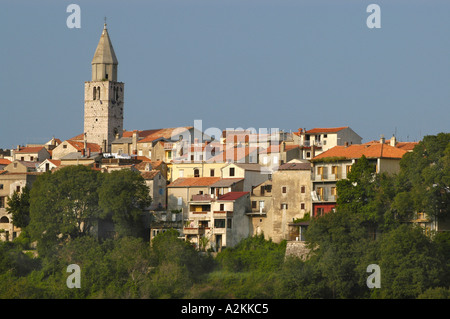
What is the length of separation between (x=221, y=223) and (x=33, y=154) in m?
30.6

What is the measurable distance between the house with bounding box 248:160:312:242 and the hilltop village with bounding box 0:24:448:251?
6 centimetres

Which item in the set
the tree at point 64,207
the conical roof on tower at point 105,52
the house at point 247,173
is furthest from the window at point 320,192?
the conical roof on tower at point 105,52

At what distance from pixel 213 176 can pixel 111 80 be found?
26685mm

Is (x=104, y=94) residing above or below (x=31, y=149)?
above

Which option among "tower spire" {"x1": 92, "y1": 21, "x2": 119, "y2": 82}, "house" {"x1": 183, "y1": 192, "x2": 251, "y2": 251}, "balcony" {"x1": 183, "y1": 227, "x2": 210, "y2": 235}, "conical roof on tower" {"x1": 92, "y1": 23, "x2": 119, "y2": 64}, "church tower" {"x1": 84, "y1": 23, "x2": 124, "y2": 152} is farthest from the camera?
"tower spire" {"x1": 92, "y1": 21, "x2": 119, "y2": 82}

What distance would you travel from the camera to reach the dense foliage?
69.3 m

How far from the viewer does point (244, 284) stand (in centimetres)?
7288

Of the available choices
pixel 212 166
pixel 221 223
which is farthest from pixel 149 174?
pixel 221 223

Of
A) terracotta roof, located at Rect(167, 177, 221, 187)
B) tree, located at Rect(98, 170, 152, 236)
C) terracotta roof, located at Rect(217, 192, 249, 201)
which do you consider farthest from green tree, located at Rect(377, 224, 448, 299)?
tree, located at Rect(98, 170, 152, 236)

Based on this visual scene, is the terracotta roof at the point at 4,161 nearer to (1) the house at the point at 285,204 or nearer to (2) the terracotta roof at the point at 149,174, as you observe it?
(2) the terracotta roof at the point at 149,174

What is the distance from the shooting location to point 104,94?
111 meters

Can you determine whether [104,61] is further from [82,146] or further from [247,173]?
[247,173]

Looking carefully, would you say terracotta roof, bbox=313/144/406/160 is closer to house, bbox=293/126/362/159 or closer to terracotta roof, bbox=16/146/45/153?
house, bbox=293/126/362/159
